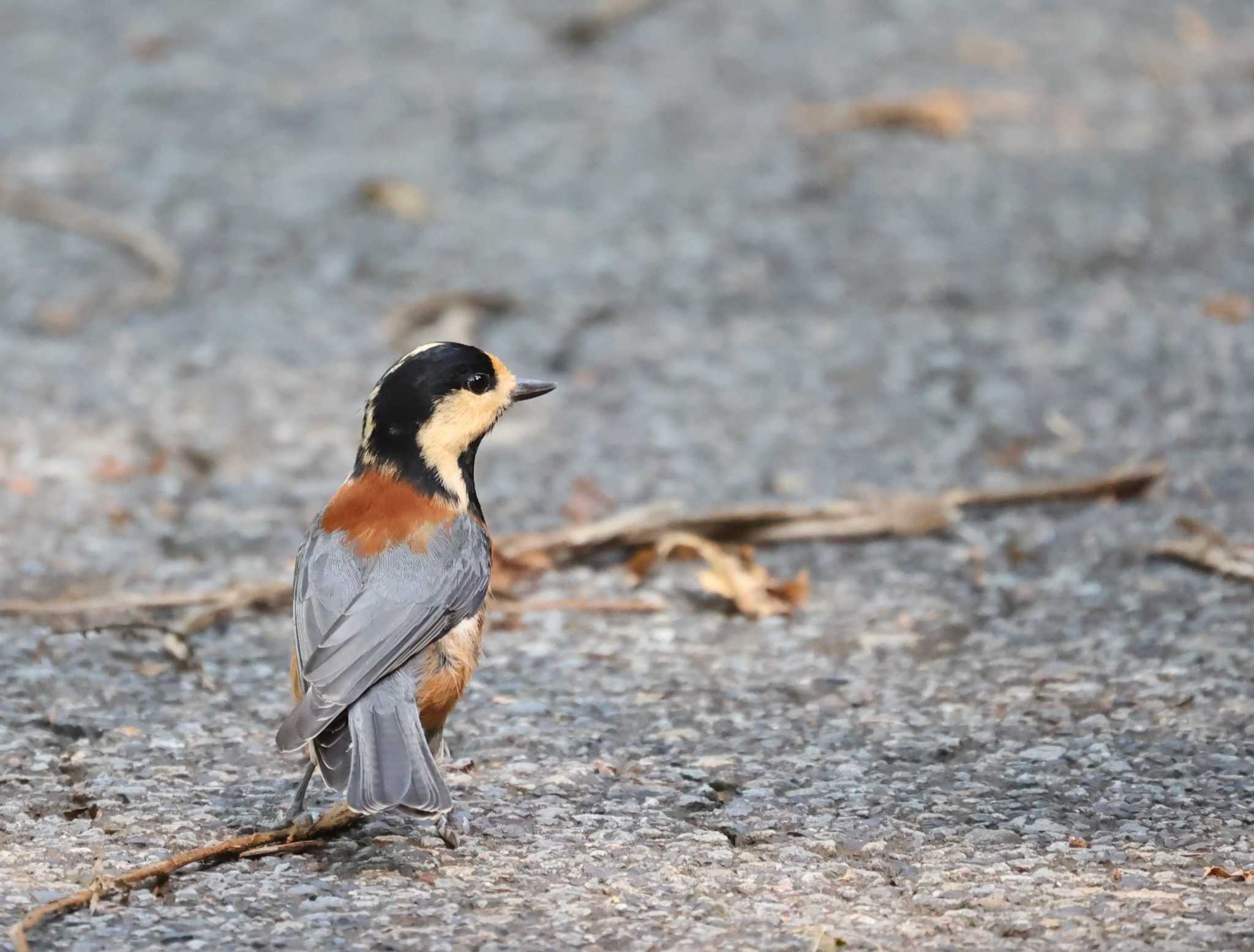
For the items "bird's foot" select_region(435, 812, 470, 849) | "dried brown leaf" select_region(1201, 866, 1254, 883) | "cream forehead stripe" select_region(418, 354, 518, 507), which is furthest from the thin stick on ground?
"dried brown leaf" select_region(1201, 866, 1254, 883)

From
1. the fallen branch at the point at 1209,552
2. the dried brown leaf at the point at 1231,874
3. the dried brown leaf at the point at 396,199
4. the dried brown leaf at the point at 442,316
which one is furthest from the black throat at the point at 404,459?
the dried brown leaf at the point at 396,199

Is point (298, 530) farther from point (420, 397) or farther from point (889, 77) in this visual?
point (889, 77)

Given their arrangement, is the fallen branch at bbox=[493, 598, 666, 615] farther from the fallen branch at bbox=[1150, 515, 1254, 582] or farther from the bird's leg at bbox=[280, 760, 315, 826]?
the fallen branch at bbox=[1150, 515, 1254, 582]

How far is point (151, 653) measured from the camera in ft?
14.3

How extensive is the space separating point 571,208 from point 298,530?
124 inches

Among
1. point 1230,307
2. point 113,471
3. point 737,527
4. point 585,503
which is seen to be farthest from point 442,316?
point 1230,307

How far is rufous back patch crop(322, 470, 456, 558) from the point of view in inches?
150

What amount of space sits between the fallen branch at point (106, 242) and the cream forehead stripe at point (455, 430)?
3117 millimetres

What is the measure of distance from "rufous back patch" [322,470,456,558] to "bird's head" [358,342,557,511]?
0.14ft

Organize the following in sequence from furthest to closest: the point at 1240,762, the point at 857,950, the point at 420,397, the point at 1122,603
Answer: the point at 1122,603 → the point at 420,397 → the point at 1240,762 → the point at 857,950

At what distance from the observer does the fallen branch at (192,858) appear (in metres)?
2.94

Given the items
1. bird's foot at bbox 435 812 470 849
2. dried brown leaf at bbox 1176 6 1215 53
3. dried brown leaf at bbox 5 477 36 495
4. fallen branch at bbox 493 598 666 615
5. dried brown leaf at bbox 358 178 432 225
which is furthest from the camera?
dried brown leaf at bbox 1176 6 1215 53

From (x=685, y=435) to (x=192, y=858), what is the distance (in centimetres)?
318

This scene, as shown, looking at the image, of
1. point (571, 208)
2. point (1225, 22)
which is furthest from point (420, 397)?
point (1225, 22)
